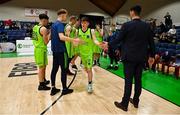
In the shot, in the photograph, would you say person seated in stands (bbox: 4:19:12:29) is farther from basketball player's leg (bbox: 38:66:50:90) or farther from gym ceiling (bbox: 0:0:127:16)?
basketball player's leg (bbox: 38:66:50:90)

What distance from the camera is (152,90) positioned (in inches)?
168

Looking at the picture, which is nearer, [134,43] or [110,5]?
[134,43]

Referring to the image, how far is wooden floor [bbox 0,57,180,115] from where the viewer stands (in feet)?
10.3

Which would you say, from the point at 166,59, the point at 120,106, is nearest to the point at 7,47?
the point at 166,59

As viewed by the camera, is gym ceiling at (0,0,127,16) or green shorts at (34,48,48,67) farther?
gym ceiling at (0,0,127,16)

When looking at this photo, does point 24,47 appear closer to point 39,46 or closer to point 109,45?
point 39,46

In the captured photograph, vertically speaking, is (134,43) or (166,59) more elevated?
(134,43)

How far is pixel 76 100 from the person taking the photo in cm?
362

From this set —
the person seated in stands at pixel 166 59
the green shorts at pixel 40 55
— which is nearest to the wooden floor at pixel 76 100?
the green shorts at pixel 40 55

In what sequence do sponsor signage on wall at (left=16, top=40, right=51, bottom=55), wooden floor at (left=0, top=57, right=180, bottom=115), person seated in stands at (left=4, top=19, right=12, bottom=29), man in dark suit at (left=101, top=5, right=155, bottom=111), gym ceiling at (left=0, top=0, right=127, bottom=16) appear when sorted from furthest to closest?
1. gym ceiling at (left=0, top=0, right=127, bottom=16)
2. person seated in stands at (left=4, top=19, right=12, bottom=29)
3. sponsor signage on wall at (left=16, top=40, right=51, bottom=55)
4. wooden floor at (left=0, top=57, right=180, bottom=115)
5. man in dark suit at (left=101, top=5, right=155, bottom=111)

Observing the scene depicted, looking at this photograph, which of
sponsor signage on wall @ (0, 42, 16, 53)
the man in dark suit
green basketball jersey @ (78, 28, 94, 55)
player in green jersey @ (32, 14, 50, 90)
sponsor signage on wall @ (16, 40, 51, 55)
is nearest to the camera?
the man in dark suit

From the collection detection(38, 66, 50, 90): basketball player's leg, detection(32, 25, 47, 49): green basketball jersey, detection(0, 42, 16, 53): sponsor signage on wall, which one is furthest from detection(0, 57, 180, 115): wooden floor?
detection(0, 42, 16, 53): sponsor signage on wall

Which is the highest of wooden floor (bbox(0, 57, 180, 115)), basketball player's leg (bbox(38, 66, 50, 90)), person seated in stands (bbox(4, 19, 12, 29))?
person seated in stands (bbox(4, 19, 12, 29))

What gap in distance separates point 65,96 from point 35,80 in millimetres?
1542
